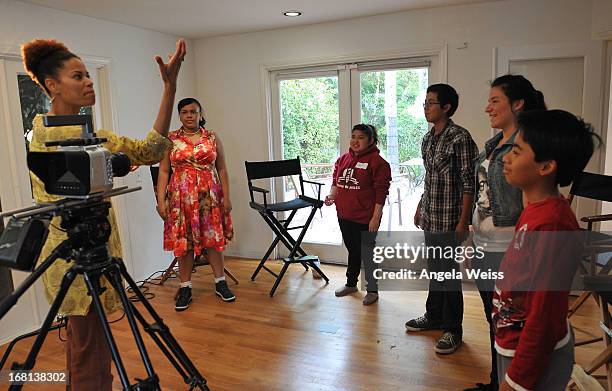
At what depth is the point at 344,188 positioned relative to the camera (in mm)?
3422

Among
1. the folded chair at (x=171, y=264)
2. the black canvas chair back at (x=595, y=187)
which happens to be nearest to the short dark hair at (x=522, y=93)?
the black canvas chair back at (x=595, y=187)

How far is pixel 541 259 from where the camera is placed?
3.86 ft

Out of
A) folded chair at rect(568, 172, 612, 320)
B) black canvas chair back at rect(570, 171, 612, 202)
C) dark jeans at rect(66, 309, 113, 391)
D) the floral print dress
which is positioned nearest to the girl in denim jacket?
folded chair at rect(568, 172, 612, 320)

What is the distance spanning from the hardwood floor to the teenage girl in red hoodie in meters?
0.33

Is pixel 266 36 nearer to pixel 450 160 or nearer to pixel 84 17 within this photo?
pixel 84 17

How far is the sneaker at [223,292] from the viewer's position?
3570mm

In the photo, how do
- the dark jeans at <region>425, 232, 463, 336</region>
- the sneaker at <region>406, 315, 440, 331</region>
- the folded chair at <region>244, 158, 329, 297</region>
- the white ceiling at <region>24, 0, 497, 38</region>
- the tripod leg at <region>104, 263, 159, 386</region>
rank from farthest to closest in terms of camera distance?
the folded chair at <region>244, 158, 329, 297</region> < the white ceiling at <region>24, 0, 497, 38</region> < the sneaker at <region>406, 315, 440, 331</region> < the dark jeans at <region>425, 232, 463, 336</region> < the tripod leg at <region>104, 263, 159, 386</region>

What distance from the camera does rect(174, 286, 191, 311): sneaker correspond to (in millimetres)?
3435

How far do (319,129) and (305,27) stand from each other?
935 millimetres

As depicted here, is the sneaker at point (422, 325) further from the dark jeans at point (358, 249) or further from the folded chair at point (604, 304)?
the folded chair at point (604, 304)

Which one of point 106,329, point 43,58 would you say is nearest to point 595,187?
point 106,329

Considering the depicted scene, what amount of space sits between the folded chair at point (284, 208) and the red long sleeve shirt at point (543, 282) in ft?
8.52

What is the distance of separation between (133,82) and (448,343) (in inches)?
128

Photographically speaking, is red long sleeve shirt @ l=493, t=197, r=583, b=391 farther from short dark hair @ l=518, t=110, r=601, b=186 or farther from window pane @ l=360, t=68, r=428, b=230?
window pane @ l=360, t=68, r=428, b=230
